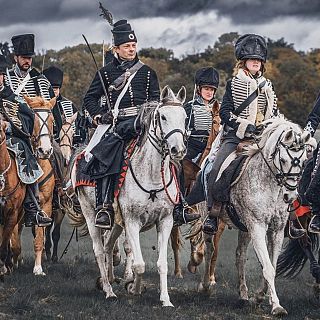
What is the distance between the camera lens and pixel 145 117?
12.5 metres

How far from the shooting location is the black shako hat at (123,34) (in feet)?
43.7

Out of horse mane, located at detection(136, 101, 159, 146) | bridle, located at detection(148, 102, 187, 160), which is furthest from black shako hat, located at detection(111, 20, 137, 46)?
bridle, located at detection(148, 102, 187, 160)

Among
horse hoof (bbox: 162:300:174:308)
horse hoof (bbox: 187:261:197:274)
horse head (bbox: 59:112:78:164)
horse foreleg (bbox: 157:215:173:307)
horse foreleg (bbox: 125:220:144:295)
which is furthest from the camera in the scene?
horse head (bbox: 59:112:78:164)

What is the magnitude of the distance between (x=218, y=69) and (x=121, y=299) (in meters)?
57.7

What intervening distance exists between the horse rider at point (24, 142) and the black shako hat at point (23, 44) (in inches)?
65.0

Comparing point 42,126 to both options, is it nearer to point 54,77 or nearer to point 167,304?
point 167,304

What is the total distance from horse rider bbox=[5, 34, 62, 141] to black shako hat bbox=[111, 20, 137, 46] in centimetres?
298

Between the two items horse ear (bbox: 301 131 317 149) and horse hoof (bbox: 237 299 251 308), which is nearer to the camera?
horse ear (bbox: 301 131 317 149)

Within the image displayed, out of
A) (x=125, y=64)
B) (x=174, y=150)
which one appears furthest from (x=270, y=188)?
(x=125, y=64)

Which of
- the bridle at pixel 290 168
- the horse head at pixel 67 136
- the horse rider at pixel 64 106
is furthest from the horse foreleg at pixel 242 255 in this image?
the horse rider at pixel 64 106

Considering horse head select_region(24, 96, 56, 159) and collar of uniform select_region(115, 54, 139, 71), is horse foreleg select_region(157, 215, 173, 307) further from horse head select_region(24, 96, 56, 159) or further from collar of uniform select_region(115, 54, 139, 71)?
horse head select_region(24, 96, 56, 159)

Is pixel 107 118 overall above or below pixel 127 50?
below

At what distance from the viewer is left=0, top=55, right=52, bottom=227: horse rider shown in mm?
14320

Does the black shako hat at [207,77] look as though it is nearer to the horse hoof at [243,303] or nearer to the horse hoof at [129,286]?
the horse hoof at [129,286]
